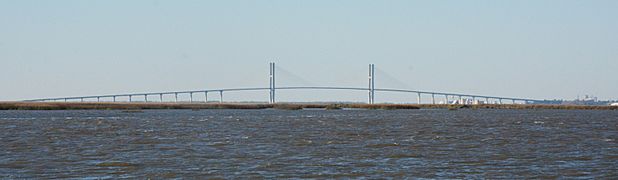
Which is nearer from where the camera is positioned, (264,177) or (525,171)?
(264,177)

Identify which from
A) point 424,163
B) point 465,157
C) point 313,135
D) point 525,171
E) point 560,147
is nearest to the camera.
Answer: point 525,171

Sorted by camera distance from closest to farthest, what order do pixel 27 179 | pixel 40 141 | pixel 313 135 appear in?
1. pixel 27 179
2. pixel 40 141
3. pixel 313 135

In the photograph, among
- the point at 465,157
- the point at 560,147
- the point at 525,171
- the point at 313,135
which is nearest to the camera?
the point at 525,171

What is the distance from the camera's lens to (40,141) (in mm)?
35094

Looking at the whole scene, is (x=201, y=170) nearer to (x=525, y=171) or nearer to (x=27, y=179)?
(x=27, y=179)

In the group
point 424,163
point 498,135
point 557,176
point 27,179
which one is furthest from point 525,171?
point 498,135

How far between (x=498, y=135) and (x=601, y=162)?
546 inches

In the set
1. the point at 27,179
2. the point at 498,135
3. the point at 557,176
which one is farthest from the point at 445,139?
the point at 27,179

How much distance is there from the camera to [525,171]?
23609mm

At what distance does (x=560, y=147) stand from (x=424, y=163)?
8204 mm

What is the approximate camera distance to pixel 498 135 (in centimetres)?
4003

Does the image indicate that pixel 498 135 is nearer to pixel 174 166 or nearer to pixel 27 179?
pixel 174 166

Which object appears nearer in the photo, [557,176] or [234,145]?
[557,176]

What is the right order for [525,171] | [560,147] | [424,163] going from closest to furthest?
[525,171], [424,163], [560,147]
